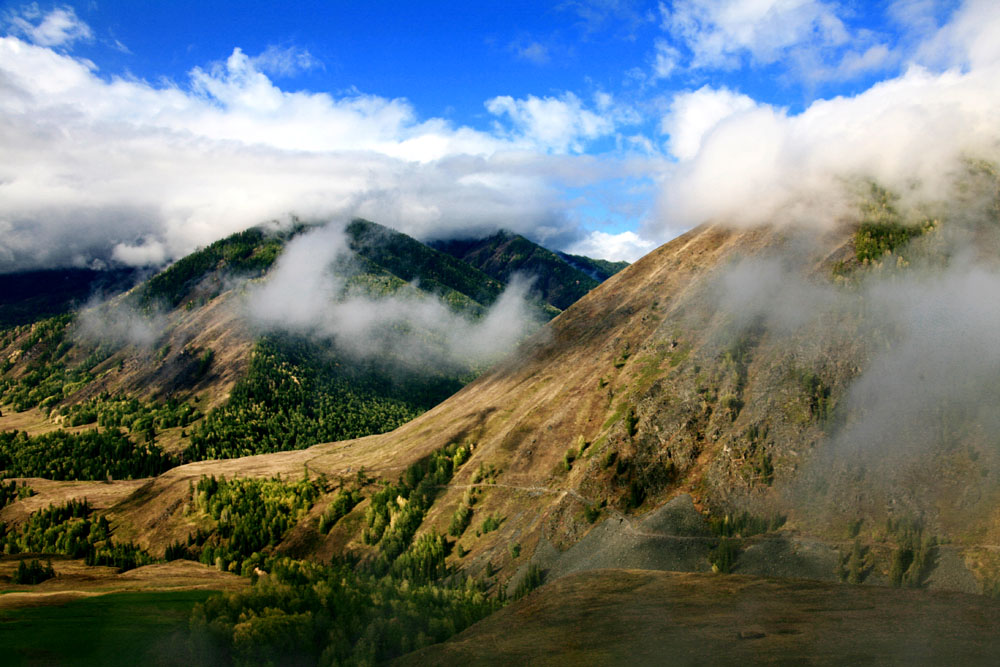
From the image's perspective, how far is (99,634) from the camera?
8125 centimetres

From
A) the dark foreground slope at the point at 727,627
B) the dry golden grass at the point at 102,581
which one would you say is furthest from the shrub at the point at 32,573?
the dark foreground slope at the point at 727,627

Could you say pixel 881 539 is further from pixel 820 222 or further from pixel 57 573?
pixel 57 573

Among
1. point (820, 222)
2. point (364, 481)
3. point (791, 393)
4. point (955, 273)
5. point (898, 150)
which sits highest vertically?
point (898, 150)

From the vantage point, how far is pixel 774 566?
75.2 meters

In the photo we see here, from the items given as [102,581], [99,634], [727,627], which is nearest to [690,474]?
[727,627]

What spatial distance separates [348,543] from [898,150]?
161221 millimetres

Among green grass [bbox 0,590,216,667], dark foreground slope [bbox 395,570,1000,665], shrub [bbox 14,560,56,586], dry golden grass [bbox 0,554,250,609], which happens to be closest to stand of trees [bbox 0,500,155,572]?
dry golden grass [bbox 0,554,250,609]

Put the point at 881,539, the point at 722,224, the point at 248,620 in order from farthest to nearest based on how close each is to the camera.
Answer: the point at 722,224 < the point at 248,620 < the point at 881,539

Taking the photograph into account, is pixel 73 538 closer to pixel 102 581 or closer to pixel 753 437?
pixel 102 581

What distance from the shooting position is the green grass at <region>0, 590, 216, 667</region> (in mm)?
74188

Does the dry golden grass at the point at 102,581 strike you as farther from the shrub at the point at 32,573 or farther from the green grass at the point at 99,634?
the green grass at the point at 99,634

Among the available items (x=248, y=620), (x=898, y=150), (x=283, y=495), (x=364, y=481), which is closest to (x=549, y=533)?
(x=248, y=620)

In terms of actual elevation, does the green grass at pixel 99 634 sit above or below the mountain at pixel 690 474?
below

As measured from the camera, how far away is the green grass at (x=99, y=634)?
7419 cm
